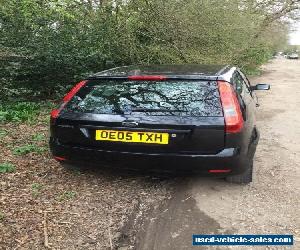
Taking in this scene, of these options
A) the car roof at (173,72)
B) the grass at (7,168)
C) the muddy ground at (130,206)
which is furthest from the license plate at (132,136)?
the grass at (7,168)

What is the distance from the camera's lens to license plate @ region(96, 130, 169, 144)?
409 cm

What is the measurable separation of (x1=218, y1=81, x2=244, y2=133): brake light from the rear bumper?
0.25 metres

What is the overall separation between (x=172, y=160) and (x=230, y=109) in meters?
0.80

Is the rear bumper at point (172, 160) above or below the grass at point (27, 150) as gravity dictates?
above

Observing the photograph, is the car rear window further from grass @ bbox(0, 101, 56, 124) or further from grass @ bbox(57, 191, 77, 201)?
grass @ bbox(0, 101, 56, 124)

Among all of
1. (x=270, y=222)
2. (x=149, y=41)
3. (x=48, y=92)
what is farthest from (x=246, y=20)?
(x=270, y=222)

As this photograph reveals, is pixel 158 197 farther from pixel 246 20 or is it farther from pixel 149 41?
pixel 246 20

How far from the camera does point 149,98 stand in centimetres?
437

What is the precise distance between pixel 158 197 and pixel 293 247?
5.11ft

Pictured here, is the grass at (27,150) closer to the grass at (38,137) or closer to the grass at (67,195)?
the grass at (38,137)

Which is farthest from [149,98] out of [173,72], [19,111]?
[19,111]

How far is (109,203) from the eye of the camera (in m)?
4.29

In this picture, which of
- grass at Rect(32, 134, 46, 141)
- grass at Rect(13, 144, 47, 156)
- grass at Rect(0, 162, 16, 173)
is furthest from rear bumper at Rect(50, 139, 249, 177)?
grass at Rect(32, 134, 46, 141)

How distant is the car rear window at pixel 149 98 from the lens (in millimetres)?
4176
